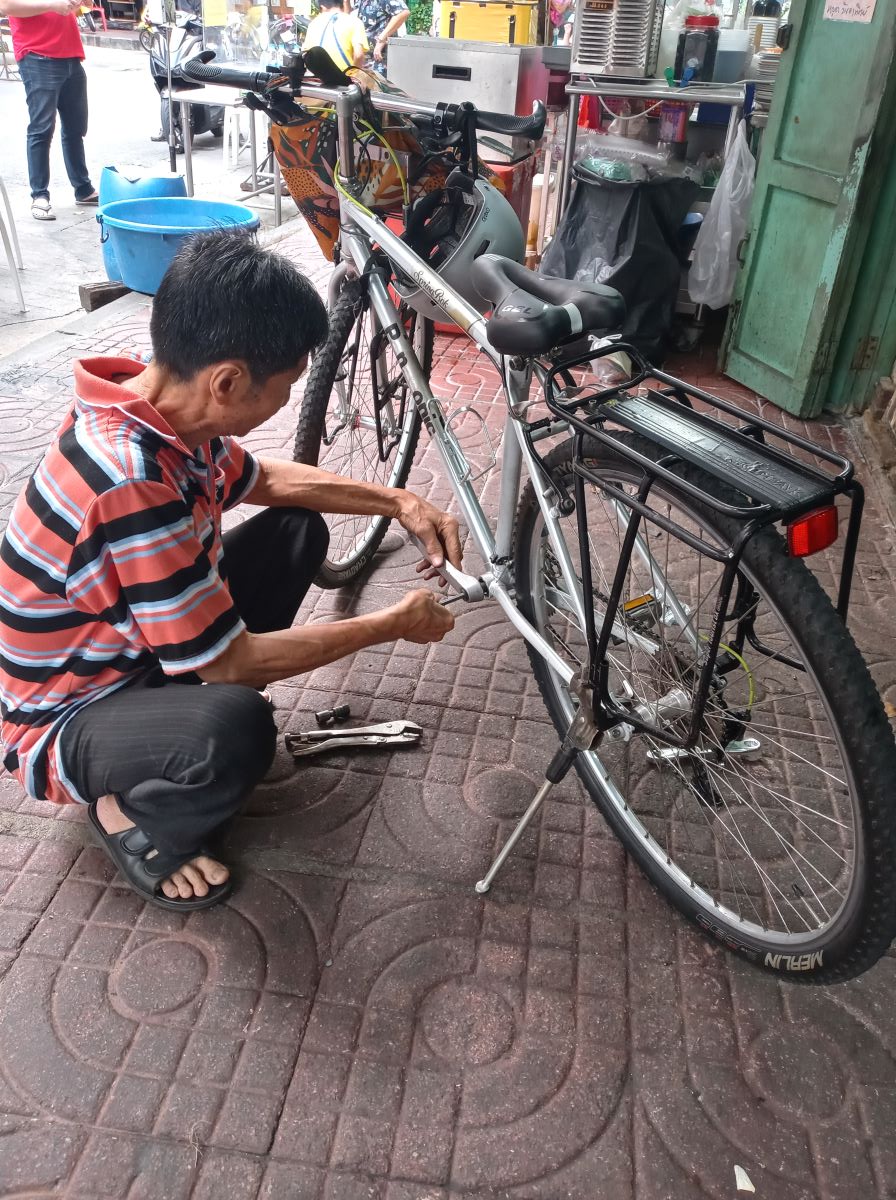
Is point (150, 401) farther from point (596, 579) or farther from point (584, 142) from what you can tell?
point (584, 142)

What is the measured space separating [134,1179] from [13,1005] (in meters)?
0.44

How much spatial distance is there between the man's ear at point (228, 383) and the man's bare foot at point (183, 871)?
90cm

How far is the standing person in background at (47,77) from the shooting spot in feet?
20.6

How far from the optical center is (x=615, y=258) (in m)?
4.77

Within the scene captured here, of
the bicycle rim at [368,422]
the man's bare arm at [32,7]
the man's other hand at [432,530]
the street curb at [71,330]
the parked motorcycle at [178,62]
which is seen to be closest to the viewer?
the man's other hand at [432,530]

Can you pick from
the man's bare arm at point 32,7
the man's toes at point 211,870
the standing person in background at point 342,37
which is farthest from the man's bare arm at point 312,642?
the man's bare arm at point 32,7

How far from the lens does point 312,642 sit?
183cm

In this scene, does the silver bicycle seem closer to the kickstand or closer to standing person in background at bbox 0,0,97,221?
the kickstand

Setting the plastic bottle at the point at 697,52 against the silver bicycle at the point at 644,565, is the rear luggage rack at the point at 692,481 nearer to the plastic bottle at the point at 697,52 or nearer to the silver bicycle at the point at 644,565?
the silver bicycle at the point at 644,565

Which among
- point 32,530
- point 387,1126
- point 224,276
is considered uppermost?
point 224,276

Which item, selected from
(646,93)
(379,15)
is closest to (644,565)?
(646,93)

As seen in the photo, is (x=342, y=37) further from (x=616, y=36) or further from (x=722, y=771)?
(x=722, y=771)

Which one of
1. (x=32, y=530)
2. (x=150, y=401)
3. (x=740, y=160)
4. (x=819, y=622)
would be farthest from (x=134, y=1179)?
(x=740, y=160)

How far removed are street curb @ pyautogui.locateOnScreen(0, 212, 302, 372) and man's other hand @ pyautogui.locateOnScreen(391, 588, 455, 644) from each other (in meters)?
3.44
